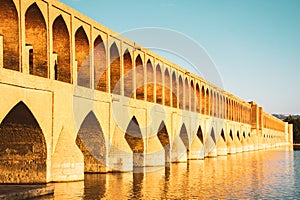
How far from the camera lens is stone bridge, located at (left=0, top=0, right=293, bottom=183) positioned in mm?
15008

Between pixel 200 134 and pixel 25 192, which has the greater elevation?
pixel 200 134

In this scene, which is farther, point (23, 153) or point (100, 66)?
point (100, 66)

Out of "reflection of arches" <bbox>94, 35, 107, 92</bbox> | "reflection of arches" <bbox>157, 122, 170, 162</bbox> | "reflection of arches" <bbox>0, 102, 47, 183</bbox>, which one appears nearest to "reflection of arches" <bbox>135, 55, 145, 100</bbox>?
"reflection of arches" <bbox>157, 122, 170, 162</bbox>

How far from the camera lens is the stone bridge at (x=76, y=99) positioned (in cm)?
1501

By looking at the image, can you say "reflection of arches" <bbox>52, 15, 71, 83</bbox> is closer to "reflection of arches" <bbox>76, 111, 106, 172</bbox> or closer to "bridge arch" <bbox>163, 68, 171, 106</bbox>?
"reflection of arches" <bbox>76, 111, 106, 172</bbox>

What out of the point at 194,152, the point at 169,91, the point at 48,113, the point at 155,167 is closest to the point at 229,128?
the point at 194,152

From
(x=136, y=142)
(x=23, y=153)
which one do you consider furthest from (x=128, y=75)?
(x=23, y=153)

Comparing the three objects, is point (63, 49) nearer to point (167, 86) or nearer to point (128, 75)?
point (128, 75)

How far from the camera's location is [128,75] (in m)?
24.4

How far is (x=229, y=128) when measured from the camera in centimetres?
4875

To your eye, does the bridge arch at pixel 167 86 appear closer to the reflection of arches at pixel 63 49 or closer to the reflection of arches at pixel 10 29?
the reflection of arches at pixel 63 49

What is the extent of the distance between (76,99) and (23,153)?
312 centimetres

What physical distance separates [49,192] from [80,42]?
7.41m

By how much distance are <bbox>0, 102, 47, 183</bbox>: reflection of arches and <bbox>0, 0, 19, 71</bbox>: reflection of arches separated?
2.16 m
